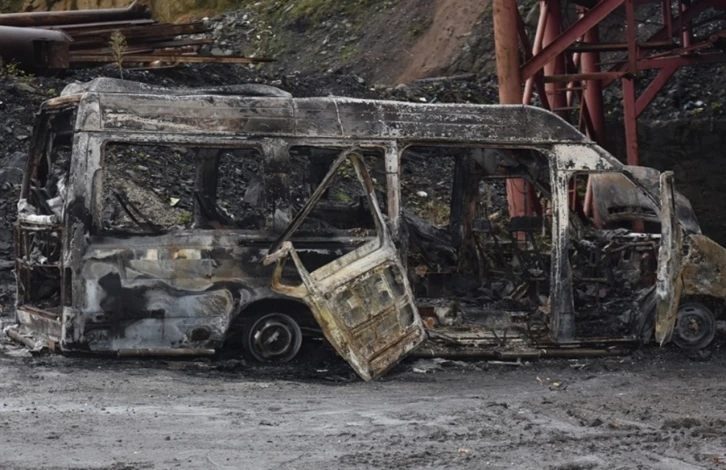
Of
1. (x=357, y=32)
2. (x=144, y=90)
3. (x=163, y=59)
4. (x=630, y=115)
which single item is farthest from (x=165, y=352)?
(x=357, y=32)

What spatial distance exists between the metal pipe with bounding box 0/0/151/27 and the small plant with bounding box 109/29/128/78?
118cm

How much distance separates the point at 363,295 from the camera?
9594 mm

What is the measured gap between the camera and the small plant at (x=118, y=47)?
17953mm

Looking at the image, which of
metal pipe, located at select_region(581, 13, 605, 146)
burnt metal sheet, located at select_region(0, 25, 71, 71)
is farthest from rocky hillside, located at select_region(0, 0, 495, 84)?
burnt metal sheet, located at select_region(0, 25, 71, 71)

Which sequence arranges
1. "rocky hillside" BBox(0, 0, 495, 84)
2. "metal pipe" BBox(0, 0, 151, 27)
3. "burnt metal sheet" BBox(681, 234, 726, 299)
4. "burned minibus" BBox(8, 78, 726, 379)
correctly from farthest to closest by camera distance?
"rocky hillside" BBox(0, 0, 495, 84)
"metal pipe" BBox(0, 0, 151, 27)
"burnt metal sheet" BBox(681, 234, 726, 299)
"burned minibus" BBox(8, 78, 726, 379)

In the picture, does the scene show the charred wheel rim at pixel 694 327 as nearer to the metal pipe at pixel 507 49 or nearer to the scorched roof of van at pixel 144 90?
the scorched roof of van at pixel 144 90

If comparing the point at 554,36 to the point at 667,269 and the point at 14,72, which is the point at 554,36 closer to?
the point at 667,269

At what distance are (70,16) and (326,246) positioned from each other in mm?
11866

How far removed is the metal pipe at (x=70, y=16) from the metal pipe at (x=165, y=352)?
1135 cm

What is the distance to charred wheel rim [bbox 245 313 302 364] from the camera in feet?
32.8

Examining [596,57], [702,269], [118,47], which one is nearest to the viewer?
[702,269]

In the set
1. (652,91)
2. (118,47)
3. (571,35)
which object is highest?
(118,47)

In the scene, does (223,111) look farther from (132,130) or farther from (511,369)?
(511,369)

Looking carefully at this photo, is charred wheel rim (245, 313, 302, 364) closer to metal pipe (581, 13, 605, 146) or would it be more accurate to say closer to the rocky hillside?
metal pipe (581, 13, 605, 146)
